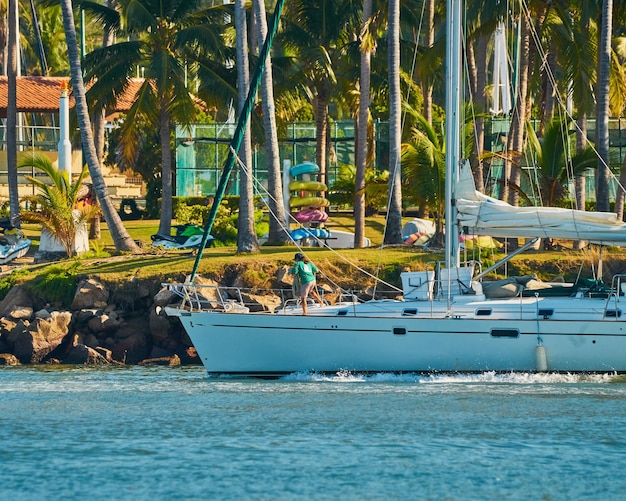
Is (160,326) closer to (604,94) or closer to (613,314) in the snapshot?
(613,314)

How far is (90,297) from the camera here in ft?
110

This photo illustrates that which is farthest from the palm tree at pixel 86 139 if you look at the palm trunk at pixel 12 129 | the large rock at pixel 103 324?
the palm trunk at pixel 12 129

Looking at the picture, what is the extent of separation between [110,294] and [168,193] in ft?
30.4

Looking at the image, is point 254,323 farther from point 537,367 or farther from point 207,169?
point 207,169

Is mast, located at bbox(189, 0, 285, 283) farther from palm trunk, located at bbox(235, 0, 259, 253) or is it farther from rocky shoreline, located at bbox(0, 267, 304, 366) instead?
palm trunk, located at bbox(235, 0, 259, 253)

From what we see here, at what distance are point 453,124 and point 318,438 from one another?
383 inches

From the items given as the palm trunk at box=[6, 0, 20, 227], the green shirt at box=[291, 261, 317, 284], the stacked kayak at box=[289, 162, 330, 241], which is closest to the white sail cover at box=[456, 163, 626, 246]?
the green shirt at box=[291, 261, 317, 284]

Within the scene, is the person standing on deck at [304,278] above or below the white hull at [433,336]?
above

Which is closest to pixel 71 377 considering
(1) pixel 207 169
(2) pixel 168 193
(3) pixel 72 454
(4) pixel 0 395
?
(4) pixel 0 395

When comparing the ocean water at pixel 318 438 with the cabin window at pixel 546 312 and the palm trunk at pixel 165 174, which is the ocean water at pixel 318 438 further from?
the palm trunk at pixel 165 174

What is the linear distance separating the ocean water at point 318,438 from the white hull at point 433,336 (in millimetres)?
356

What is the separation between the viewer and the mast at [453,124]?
26.8 m

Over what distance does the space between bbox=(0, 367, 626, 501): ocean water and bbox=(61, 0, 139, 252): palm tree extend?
11123 millimetres

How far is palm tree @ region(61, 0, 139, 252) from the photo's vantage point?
37719mm
